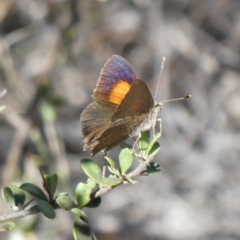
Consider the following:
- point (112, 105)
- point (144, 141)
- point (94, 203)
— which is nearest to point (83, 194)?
point (94, 203)

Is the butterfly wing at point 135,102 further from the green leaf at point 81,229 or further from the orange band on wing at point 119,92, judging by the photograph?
the green leaf at point 81,229

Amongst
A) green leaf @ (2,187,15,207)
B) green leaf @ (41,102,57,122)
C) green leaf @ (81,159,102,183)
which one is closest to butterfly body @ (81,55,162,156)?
green leaf @ (81,159,102,183)

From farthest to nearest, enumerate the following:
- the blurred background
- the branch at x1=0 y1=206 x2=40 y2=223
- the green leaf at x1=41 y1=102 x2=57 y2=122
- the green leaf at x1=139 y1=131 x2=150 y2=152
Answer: the blurred background, the green leaf at x1=41 y1=102 x2=57 y2=122, the green leaf at x1=139 y1=131 x2=150 y2=152, the branch at x1=0 y1=206 x2=40 y2=223

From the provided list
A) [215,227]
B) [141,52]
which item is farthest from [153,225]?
[141,52]

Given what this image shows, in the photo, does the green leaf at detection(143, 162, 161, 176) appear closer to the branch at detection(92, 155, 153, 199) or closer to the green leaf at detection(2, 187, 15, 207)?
the branch at detection(92, 155, 153, 199)

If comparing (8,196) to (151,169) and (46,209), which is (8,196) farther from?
(151,169)

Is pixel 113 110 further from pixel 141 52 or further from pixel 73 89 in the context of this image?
pixel 141 52
